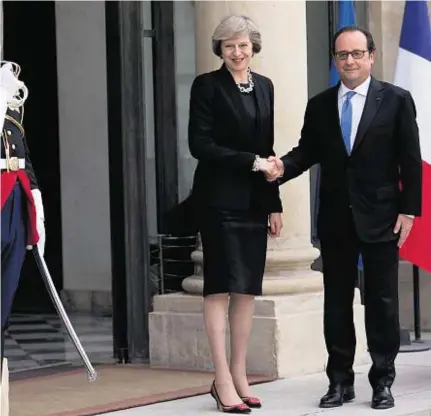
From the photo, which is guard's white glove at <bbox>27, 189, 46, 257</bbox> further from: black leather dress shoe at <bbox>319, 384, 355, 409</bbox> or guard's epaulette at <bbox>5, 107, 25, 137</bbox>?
black leather dress shoe at <bbox>319, 384, 355, 409</bbox>

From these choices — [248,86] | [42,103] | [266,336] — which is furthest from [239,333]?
[42,103]

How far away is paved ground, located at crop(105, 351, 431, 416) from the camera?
6744 mm

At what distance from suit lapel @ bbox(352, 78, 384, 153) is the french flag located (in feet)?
7.63

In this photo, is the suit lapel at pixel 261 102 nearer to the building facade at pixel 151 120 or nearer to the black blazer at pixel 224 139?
the black blazer at pixel 224 139

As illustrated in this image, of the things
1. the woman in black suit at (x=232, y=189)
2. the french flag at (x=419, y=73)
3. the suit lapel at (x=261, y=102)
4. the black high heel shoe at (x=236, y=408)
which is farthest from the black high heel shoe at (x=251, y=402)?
the french flag at (x=419, y=73)

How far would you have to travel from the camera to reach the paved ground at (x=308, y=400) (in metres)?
6.74

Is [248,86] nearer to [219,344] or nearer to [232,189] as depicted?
[232,189]

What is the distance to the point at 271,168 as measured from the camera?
6.73 metres

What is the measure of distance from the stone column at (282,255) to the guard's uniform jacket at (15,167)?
2147 mm

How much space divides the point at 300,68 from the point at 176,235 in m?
1.42

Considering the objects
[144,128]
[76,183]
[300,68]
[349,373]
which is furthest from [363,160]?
[76,183]

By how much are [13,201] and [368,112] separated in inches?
71.7

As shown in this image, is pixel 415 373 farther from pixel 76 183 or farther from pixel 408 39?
pixel 76 183

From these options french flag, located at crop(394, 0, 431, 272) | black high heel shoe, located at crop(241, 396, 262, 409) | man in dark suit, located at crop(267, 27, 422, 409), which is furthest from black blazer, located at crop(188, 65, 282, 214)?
french flag, located at crop(394, 0, 431, 272)
